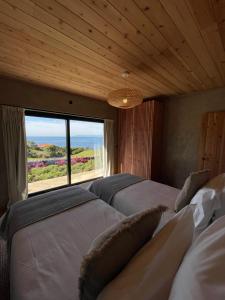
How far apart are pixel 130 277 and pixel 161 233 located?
0.25 metres

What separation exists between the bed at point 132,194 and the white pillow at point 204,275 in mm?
1006

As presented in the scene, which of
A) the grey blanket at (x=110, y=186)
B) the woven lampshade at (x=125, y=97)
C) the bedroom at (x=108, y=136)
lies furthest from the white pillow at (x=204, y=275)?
the woven lampshade at (x=125, y=97)

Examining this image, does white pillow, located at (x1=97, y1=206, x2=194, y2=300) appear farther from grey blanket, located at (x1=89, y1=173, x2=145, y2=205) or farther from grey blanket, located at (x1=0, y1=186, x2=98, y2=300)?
grey blanket, located at (x1=89, y1=173, x2=145, y2=205)

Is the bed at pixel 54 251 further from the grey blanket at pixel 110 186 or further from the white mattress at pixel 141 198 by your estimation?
the grey blanket at pixel 110 186

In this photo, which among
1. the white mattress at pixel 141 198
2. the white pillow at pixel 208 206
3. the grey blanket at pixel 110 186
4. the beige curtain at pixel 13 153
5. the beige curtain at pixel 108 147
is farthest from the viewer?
the beige curtain at pixel 108 147

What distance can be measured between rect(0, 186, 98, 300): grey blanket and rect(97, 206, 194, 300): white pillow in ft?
3.49

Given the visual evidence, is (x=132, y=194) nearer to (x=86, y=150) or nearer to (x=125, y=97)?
(x=125, y=97)

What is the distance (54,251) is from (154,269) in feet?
2.51

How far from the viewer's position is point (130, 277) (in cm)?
58

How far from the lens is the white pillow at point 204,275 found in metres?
0.44

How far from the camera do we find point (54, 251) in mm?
1032

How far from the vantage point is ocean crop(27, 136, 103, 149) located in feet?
10.3

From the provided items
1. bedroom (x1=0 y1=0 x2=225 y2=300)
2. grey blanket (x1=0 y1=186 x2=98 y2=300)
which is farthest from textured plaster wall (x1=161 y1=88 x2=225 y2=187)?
grey blanket (x1=0 y1=186 x2=98 y2=300)

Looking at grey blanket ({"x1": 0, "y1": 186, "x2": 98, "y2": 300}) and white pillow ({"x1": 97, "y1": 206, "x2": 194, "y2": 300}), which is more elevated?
white pillow ({"x1": 97, "y1": 206, "x2": 194, "y2": 300})
